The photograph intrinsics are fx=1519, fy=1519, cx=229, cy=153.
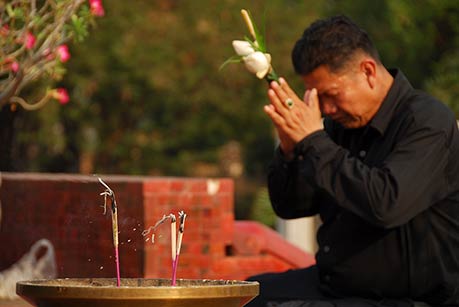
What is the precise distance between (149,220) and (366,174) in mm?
3528

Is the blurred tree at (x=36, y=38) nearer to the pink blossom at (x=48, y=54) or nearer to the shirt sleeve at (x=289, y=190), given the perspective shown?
the pink blossom at (x=48, y=54)

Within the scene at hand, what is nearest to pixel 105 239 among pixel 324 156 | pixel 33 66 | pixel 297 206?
pixel 324 156

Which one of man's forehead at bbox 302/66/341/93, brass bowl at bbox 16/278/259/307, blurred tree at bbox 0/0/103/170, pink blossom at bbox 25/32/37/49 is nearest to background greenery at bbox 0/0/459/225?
pink blossom at bbox 25/32/37/49

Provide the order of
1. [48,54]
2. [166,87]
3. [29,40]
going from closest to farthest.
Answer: [48,54] → [29,40] → [166,87]

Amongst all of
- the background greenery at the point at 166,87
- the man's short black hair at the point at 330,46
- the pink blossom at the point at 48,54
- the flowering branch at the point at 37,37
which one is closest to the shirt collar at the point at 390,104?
the man's short black hair at the point at 330,46

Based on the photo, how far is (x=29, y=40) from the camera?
8.38m

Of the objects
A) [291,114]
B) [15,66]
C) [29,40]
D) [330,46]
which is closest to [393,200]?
[291,114]

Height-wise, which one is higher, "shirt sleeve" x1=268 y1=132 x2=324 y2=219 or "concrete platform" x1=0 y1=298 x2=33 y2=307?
"shirt sleeve" x1=268 y1=132 x2=324 y2=219

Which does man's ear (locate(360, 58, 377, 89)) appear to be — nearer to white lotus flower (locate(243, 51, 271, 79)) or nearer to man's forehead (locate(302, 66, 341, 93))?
man's forehead (locate(302, 66, 341, 93))

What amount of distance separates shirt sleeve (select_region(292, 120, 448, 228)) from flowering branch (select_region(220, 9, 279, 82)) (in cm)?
41

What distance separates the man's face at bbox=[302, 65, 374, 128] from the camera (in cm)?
564

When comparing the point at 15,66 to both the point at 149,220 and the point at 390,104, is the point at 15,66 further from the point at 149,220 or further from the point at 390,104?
the point at 390,104

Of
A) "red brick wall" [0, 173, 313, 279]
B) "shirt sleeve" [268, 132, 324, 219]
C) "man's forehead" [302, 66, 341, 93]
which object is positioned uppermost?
"man's forehead" [302, 66, 341, 93]

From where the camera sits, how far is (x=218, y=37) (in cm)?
2950
